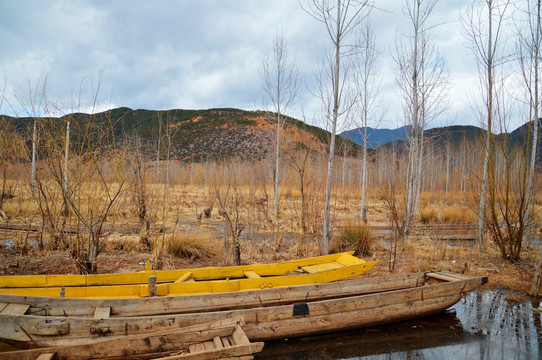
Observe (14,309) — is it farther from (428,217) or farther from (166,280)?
(428,217)

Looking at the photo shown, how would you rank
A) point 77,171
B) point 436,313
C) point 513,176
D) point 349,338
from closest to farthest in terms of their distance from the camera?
point 349,338
point 436,313
point 77,171
point 513,176

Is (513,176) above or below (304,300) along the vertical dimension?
above

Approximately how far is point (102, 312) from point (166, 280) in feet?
4.65

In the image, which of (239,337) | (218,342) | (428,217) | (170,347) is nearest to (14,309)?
(170,347)

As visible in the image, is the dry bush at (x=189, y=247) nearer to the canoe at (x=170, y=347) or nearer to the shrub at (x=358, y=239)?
the shrub at (x=358, y=239)

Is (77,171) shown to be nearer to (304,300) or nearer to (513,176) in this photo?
(304,300)

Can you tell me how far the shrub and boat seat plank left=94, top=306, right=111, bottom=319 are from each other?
5.97 meters

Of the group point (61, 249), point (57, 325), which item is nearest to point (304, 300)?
point (57, 325)

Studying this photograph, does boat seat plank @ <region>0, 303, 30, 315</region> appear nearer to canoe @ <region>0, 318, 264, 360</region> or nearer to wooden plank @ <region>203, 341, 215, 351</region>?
canoe @ <region>0, 318, 264, 360</region>

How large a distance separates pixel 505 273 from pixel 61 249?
33.1ft

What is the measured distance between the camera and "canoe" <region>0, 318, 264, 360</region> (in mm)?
3340

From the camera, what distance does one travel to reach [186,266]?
738 cm

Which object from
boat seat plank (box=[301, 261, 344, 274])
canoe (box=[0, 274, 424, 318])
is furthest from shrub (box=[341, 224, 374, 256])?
canoe (box=[0, 274, 424, 318])

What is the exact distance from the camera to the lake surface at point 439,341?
4.33 meters
